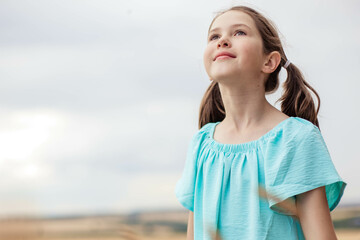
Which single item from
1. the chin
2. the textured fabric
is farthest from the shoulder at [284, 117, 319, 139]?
the chin

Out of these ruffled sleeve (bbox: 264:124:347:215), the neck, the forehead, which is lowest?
ruffled sleeve (bbox: 264:124:347:215)

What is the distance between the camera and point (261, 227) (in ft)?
2.41

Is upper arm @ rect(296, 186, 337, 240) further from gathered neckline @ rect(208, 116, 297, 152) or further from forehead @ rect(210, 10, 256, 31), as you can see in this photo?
forehead @ rect(210, 10, 256, 31)

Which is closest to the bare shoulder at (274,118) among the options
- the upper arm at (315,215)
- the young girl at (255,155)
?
the young girl at (255,155)

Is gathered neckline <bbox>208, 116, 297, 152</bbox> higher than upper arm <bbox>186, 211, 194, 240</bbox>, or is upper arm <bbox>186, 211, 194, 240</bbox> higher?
gathered neckline <bbox>208, 116, 297, 152</bbox>

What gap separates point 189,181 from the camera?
0.85 meters

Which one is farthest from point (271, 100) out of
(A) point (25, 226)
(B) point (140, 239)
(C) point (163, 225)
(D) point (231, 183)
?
(A) point (25, 226)

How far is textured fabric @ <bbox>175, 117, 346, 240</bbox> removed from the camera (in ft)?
2.39

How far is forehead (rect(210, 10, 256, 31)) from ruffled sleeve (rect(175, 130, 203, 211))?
19cm

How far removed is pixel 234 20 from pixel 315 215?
12.4 inches

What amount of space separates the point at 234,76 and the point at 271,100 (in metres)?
0.18

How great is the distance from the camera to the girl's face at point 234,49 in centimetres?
78

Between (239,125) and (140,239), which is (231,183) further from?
(140,239)

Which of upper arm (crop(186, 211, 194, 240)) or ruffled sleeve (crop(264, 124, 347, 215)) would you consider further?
upper arm (crop(186, 211, 194, 240))
